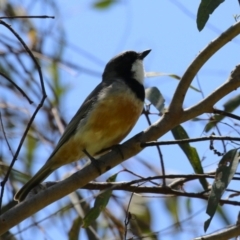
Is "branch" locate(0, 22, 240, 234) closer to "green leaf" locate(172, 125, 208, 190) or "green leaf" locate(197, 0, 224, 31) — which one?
"green leaf" locate(197, 0, 224, 31)

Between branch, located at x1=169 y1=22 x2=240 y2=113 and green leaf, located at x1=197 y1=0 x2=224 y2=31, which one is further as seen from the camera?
green leaf, located at x1=197 y1=0 x2=224 y2=31

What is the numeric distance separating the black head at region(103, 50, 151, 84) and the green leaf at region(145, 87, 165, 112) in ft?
2.62

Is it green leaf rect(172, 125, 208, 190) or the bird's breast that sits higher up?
the bird's breast

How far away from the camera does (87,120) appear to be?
338cm

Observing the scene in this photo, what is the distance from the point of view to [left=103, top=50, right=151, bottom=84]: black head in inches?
150

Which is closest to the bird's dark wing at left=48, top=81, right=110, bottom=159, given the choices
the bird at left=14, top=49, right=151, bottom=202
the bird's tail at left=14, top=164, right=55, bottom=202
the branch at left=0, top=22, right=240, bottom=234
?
the bird at left=14, top=49, right=151, bottom=202

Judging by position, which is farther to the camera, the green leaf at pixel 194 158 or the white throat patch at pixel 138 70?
the white throat patch at pixel 138 70

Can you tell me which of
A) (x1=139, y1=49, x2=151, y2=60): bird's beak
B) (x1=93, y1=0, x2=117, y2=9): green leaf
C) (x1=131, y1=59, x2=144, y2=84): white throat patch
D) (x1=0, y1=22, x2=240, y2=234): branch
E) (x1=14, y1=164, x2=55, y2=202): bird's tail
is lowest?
(x1=0, y1=22, x2=240, y2=234): branch

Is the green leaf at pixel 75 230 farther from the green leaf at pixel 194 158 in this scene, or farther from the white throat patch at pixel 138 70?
the white throat patch at pixel 138 70

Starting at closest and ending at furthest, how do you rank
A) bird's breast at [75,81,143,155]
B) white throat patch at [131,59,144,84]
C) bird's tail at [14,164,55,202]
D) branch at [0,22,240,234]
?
branch at [0,22,240,234] → bird's tail at [14,164,55,202] → bird's breast at [75,81,143,155] → white throat patch at [131,59,144,84]

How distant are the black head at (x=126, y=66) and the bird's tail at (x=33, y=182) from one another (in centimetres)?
76

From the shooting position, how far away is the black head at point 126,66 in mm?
3811

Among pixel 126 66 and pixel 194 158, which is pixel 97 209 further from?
pixel 126 66

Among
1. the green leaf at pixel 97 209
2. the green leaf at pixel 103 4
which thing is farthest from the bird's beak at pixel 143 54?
the green leaf at pixel 97 209
